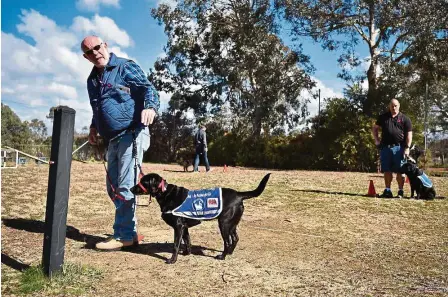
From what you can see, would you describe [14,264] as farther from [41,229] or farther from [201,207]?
[201,207]

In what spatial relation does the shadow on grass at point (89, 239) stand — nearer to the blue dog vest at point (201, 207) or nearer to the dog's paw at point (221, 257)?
the dog's paw at point (221, 257)

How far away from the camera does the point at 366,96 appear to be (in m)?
18.0

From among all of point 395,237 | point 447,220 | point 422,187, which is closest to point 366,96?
point 422,187

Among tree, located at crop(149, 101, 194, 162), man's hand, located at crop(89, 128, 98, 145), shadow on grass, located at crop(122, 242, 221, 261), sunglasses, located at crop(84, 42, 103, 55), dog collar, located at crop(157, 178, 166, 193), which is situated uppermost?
tree, located at crop(149, 101, 194, 162)

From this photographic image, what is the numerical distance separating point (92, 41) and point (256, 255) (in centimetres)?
252

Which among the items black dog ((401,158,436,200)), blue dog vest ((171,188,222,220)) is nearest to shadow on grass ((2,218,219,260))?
blue dog vest ((171,188,222,220))

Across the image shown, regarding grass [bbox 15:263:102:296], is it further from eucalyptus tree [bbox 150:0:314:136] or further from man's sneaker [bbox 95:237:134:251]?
eucalyptus tree [bbox 150:0:314:136]

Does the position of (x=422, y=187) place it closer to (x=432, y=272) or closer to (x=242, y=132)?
(x=432, y=272)

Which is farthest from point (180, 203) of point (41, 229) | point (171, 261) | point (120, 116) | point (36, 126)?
point (36, 126)

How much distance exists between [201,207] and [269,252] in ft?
2.93

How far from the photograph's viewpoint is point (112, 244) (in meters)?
4.00

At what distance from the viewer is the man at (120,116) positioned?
3904mm

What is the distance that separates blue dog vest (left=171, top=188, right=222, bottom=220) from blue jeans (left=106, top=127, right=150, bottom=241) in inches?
22.8

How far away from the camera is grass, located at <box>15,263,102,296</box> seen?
2.84m
